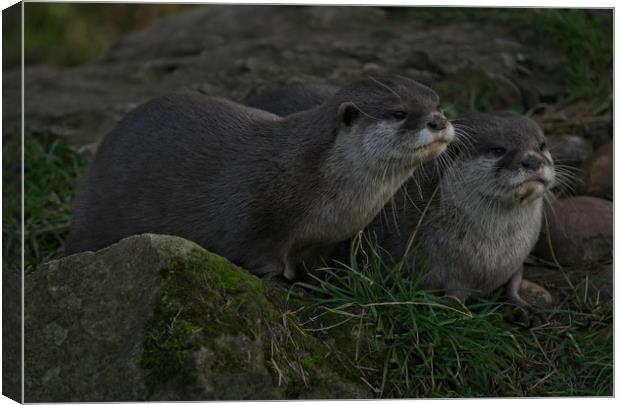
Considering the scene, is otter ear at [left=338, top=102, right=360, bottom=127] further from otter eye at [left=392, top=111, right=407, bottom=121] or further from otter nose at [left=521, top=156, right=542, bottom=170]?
otter nose at [left=521, top=156, right=542, bottom=170]

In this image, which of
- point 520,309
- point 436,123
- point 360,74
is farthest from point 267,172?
point 360,74

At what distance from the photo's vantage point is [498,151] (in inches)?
162

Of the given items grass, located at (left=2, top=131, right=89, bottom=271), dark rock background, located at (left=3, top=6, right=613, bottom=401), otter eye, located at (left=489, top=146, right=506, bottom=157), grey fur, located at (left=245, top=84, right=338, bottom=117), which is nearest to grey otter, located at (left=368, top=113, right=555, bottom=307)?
otter eye, located at (left=489, top=146, right=506, bottom=157)

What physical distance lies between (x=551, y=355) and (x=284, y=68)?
94.0 inches

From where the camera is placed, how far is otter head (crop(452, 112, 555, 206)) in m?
4.02

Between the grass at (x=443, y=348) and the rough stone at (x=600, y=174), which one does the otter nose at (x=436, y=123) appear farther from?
the rough stone at (x=600, y=174)

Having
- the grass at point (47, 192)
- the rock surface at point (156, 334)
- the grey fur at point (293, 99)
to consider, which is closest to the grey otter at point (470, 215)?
the grey fur at point (293, 99)

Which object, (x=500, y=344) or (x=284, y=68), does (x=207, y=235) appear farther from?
(x=284, y=68)

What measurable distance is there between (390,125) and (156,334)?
99 centimetres

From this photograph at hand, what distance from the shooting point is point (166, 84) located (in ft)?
20.2

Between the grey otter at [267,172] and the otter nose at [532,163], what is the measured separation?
1.24ft

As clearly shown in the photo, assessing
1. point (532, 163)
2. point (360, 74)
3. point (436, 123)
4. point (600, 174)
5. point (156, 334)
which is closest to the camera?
point (156, 334)

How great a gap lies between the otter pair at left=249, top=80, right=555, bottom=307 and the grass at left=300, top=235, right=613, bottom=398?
0.16 metres

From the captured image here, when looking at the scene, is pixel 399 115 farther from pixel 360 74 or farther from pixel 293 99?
pixel 360 74
